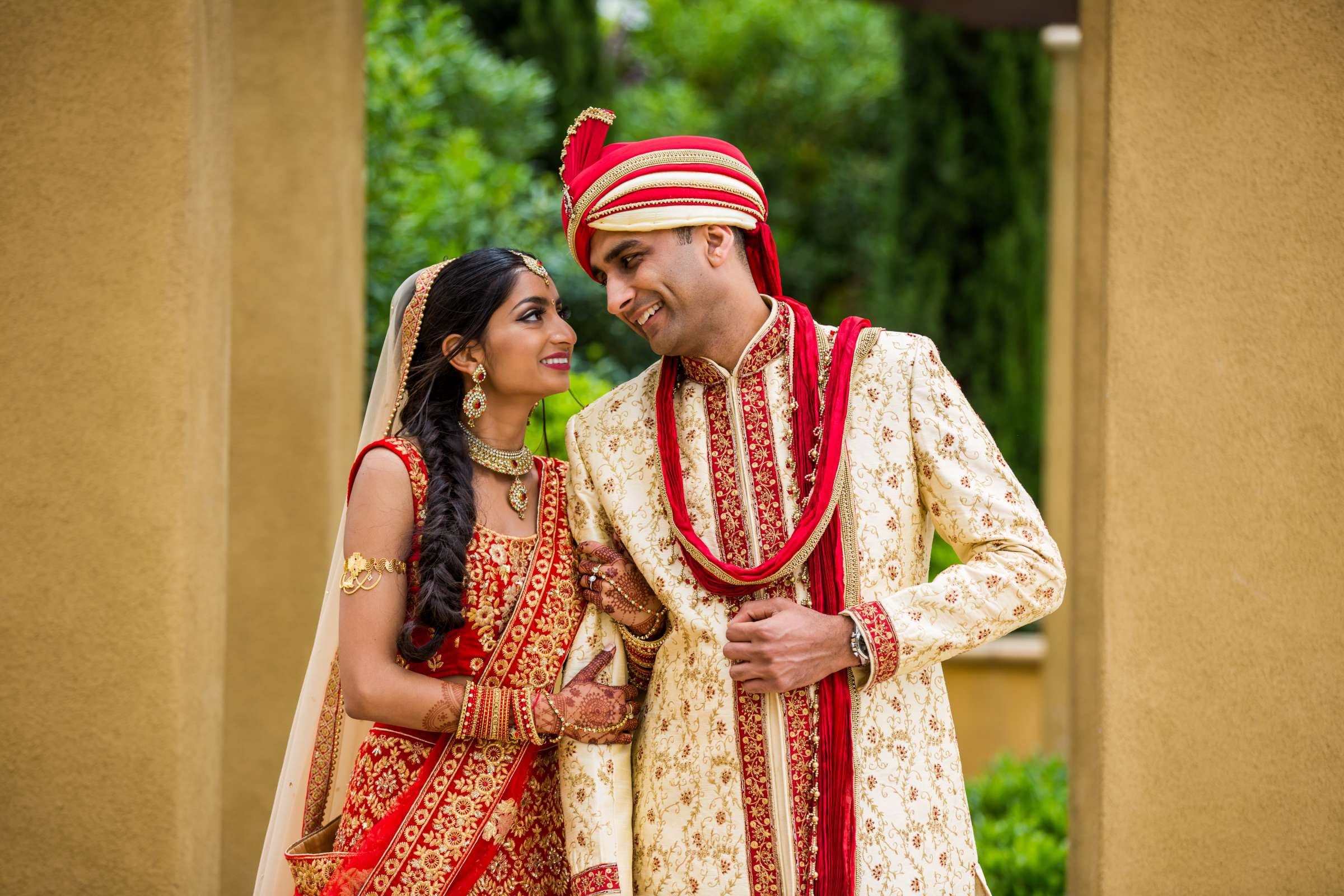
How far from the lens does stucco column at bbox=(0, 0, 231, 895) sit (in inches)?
110

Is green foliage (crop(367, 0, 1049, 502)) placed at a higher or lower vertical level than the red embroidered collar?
higher

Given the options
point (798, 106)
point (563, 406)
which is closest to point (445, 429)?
point (563, 406)

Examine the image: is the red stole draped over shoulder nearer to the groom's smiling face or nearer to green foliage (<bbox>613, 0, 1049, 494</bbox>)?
the groom's smiling face

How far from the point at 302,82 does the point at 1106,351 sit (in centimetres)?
305

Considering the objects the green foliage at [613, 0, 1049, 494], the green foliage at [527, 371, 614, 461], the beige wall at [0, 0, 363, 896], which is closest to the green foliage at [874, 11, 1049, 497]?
the green foliage at [613, 0, 1049, 494]

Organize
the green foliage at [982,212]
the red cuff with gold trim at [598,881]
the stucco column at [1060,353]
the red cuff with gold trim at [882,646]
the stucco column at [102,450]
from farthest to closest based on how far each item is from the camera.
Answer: the green foliage at [982,212] → the stucco column at [1060,353] → the stucco column at [102,450] → the red cuff with gold trim at [598,881] → the red cuff with gold trim at [882,646]

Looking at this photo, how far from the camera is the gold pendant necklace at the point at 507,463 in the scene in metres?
2.83

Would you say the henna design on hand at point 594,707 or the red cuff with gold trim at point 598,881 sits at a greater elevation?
the henna design on hand at point 594,707

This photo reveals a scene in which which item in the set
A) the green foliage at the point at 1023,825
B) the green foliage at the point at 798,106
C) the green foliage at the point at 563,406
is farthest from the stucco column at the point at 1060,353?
Result: the green foliage at the point at 798,106

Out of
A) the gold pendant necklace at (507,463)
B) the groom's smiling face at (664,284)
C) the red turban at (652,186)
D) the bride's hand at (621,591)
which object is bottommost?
the bride's hand at (621,591)

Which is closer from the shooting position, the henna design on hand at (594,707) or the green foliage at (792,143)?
the henna design on hand at (594,707)

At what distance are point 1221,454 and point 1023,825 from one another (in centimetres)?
279

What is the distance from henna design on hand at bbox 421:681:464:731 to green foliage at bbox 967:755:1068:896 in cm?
235

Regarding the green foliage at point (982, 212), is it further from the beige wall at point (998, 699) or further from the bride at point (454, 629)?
the bride at point (454, 629)
